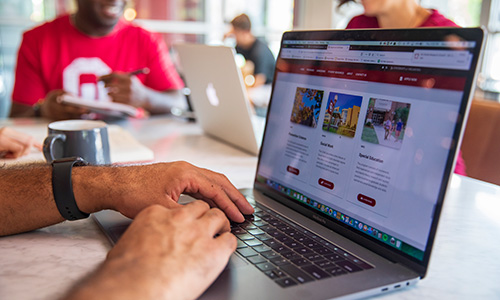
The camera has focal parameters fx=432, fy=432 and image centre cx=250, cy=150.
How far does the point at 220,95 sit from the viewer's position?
1.29 metres

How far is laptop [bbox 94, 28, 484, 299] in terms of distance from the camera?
0.53 meters

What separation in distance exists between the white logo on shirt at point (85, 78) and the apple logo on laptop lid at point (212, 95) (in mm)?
983

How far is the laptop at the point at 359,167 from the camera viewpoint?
527 mm

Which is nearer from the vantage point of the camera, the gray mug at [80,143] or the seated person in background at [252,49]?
the gray mug at [80,143]

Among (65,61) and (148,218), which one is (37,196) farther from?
(65,61)

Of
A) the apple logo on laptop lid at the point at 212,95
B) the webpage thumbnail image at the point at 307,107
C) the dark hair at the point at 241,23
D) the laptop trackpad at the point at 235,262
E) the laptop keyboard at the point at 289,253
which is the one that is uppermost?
the dark hair at the point at 241,23

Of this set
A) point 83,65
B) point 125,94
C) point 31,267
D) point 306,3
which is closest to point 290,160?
point 31,267

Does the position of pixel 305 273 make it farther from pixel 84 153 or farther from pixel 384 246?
pixel 84 153

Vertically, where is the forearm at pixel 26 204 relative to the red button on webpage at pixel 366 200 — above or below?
below

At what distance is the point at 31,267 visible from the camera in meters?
0.57

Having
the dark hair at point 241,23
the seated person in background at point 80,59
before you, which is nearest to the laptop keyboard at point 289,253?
the seated person in background at point 80,59

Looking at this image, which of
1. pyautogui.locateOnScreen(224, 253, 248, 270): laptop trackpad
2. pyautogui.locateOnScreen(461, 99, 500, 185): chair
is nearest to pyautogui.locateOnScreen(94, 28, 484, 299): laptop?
pyautogui.locateOnScreen(224, 253, 248, 270): laptop trackpad

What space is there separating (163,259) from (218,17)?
5.26 metres

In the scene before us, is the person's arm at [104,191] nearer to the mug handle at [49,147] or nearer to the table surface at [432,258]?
the table surface at [432,258]
